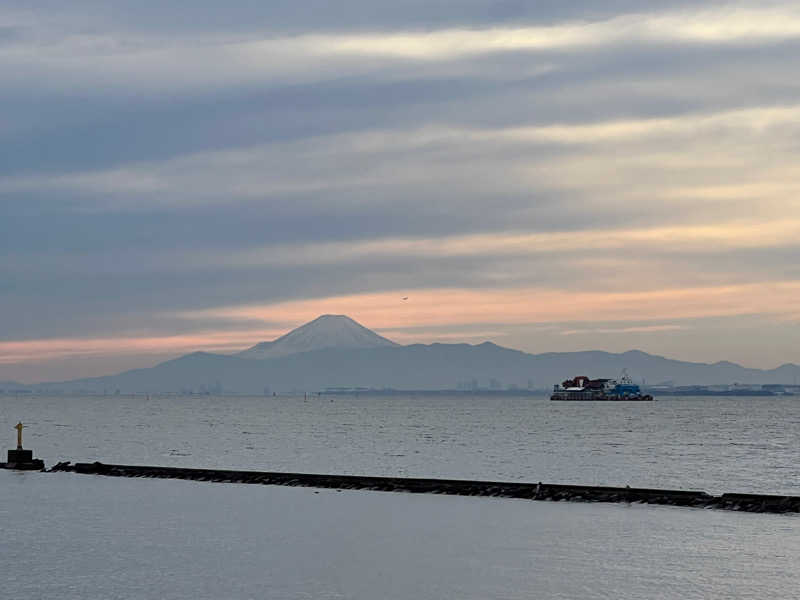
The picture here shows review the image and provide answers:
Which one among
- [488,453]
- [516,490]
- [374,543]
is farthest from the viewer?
[488,453]

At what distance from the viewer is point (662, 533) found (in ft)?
135

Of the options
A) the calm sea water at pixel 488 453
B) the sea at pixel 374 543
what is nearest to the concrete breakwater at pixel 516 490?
the sea at pixel 374 543

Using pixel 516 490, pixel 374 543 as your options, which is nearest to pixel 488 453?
pixel 516 490

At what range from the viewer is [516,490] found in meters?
55.5

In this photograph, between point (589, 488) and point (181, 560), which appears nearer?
point (181, 560)

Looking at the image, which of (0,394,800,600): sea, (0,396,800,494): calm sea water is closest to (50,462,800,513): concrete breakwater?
(0,394,800,600): sea

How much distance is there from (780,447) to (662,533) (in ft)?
282

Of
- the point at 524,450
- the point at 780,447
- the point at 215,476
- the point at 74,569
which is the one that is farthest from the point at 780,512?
the point at 780,447

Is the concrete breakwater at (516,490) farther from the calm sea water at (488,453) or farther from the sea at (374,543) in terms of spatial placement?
the calm sea water at (488,453)

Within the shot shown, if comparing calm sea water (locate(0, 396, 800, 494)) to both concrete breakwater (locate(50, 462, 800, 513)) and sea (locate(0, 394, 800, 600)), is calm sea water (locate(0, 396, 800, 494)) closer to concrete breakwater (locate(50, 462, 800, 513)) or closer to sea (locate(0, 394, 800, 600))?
sea (locate(0, 394, 800, 600))

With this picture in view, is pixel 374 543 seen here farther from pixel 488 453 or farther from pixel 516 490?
pixel 488 453

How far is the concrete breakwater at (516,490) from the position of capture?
48.8 m

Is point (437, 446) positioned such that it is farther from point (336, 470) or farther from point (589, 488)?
point (589, 488)

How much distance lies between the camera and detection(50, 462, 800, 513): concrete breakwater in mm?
48750
